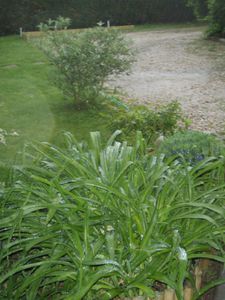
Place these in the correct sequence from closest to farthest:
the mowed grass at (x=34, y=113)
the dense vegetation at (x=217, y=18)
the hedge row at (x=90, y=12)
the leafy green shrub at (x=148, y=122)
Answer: the leafy green shrub at (x=148, y=122), the mowed grass at (x=34, y=113), the dense vegetation at (x=217, y=18), the hedge row at (x=90, y=12)

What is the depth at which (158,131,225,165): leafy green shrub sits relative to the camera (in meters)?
3.99

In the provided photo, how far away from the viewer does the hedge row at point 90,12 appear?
15.2 m

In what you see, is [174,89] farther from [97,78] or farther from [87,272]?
[87,272]

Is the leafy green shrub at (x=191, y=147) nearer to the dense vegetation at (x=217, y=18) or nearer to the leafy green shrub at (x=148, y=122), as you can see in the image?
the leafy green shrub at (x=148, y=122)

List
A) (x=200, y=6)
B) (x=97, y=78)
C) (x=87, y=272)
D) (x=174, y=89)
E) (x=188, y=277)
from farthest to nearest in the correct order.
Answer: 1. (x=200, y=6)
2. (x=174, y=89)
3. (x=97, y=78)
4. (x=188, y=277)
5. (x=87, y=272)

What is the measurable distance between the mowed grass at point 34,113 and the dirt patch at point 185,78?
120 cm

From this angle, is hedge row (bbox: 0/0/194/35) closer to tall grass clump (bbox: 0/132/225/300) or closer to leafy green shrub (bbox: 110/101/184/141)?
leafy green shrub (bbox: 110/101/184/141)

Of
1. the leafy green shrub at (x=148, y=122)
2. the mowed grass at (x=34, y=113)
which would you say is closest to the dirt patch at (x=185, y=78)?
the leafy green shrub at (x=148, y=122)

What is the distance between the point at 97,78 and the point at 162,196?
4140 millimetres

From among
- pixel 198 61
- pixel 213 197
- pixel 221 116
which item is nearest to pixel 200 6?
pixel 198 61

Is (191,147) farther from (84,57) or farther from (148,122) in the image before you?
(84,57)

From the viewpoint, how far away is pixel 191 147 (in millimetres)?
4082

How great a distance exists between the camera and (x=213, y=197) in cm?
272

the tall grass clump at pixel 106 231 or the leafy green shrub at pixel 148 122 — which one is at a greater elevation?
the tall grass clump at pixel 106 231
